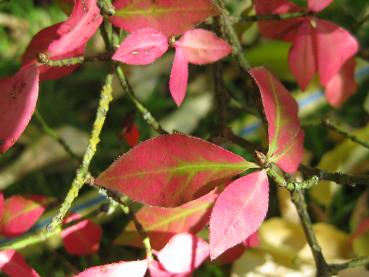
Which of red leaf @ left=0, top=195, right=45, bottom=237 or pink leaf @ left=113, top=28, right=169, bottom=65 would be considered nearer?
pink leaf @ left=113, top=28, right=169, bottom=65

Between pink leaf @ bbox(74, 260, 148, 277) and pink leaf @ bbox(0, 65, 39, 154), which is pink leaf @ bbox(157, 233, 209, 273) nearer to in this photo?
pink leaf @ bbox(74, 260, 148, 277)

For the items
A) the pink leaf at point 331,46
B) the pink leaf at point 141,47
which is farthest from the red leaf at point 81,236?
the pink leaf at point 331,46

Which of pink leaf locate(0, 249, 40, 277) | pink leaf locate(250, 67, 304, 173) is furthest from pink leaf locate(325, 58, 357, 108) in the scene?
pink leaf locate(0, 249, 40, 277)

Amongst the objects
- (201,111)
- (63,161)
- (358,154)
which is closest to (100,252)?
(63,161)

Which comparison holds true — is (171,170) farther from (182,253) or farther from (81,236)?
(81,236)

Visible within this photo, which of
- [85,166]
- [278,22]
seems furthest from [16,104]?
[278,22]
